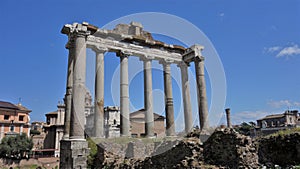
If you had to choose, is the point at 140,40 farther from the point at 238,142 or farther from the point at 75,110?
the point at 238,142

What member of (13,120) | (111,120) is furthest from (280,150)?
(13,120)

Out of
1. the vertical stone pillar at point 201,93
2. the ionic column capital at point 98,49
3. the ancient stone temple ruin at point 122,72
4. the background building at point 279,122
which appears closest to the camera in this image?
the ancient stone temple ruin at point 122,72

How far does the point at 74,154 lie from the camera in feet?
34.9

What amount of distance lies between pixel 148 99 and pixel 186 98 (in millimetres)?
3581

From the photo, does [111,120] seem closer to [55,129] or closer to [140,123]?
[140,123]

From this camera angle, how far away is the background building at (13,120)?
128 feet

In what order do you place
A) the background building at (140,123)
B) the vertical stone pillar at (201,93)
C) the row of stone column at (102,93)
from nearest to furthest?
the row of stone column at (102,93), the vertical stone pillar at (201,93), the background building at (140,123)

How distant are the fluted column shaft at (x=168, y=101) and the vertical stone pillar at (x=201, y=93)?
1.98 meters

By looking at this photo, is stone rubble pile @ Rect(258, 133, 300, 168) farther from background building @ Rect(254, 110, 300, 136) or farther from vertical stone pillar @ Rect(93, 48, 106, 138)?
background building @ Rect(254, 110, 300, 136)

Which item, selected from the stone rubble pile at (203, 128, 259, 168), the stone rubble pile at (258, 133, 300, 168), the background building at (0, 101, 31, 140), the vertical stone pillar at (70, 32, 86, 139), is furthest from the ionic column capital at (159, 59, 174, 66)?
the background building at (0, 101, 31, 140)

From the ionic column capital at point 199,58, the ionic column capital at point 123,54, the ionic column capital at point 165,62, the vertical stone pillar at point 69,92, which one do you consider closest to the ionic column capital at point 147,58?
the ionic column capital at point 165,62

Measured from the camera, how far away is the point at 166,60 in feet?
61.3

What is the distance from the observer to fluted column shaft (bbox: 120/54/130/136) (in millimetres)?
15617

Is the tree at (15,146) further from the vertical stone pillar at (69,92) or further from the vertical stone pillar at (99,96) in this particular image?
the vertical stone pillar at (69,92)
